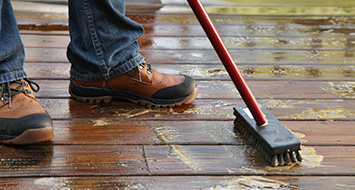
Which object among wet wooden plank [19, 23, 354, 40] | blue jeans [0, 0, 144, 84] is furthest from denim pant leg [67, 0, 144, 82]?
wet wooden plank [19, 23, 354, 40]

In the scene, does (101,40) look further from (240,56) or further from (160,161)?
(240,56)

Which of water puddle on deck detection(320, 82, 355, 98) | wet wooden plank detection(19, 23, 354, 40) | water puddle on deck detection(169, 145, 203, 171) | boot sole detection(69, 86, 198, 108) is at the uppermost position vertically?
wet wooden plank detection(19, 23, 354, 40)

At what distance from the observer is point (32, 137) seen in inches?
37.3

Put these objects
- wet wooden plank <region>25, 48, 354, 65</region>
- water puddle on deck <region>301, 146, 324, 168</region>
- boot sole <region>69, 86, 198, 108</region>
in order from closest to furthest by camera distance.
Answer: water puddle on deck <region>301, 146, 324, 168</region>
boot sole <region>69, 86, 198, 108</region>
wet wooden plank <region>25, 48, 354, 65</region>

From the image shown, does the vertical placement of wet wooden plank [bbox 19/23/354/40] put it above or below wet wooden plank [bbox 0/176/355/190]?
above

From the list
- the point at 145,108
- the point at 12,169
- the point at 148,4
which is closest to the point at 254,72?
the point at 145,108

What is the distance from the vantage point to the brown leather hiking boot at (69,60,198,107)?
124 centimetres

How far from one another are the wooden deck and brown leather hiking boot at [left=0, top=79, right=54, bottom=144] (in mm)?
32

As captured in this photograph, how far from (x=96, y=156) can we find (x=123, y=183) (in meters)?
0.14

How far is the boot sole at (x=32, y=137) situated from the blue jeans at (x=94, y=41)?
7.9 inches

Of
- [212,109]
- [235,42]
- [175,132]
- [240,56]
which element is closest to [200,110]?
[212,109]

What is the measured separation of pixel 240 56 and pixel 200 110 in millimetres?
682

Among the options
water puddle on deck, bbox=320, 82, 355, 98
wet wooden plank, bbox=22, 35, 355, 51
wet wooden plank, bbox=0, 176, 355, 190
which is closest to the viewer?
wet wooden plank, bbox=0, 176, 355, 190

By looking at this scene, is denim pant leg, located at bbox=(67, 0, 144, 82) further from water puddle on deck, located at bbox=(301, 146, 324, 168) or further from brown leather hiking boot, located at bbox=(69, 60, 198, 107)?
water puddle on deck, located at bbox=(301, 146, 324, 168)
